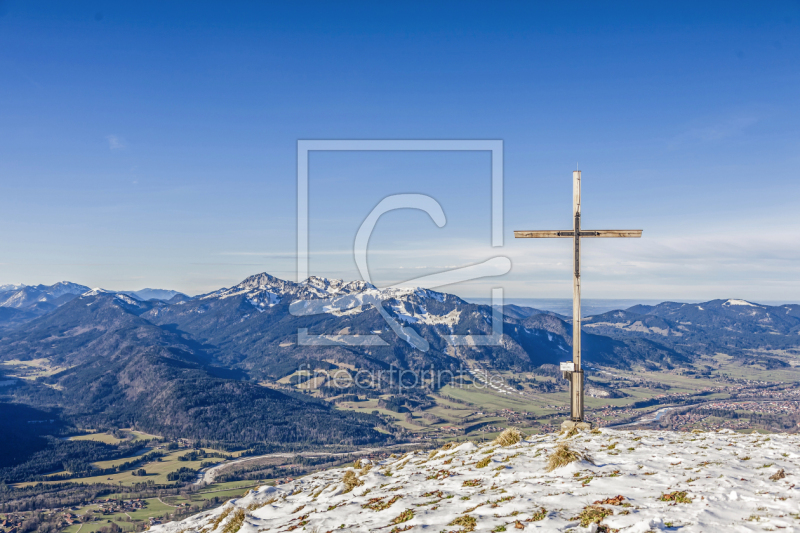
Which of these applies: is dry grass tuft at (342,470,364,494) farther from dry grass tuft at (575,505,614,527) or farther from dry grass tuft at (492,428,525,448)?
dry grass tuft at (575,505,614,527)

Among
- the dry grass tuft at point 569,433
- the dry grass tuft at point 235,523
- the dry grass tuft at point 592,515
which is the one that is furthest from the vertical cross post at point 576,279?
the dry grass tuft at point 235,523

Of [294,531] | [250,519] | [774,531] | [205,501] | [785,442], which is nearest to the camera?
[774,531]

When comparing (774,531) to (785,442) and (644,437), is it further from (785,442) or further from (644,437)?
(785,442)

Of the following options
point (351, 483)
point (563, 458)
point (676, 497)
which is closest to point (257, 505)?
point (351, 483)

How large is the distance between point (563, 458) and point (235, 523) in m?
11.9

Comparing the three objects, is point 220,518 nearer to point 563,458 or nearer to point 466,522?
point 466,522

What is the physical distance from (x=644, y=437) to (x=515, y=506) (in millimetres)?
12533

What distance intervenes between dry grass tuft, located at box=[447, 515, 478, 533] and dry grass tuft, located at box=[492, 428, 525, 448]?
34.6ft

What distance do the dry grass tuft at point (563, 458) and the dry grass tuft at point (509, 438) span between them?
5.40 metres

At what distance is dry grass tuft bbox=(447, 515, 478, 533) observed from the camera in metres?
11.0

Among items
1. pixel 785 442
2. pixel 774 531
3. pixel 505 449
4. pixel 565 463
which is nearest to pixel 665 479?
pixel 565 463

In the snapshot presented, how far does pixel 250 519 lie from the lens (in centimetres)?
1566

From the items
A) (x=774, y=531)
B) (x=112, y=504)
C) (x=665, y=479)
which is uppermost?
(x=774, y=531)

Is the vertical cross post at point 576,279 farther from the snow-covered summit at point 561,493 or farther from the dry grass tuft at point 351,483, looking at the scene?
the dry grass tuft at point 351,483
